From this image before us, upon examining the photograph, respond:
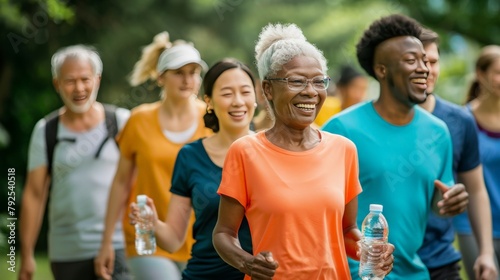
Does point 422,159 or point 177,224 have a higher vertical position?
point 422,159

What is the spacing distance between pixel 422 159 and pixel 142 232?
1.83 meters

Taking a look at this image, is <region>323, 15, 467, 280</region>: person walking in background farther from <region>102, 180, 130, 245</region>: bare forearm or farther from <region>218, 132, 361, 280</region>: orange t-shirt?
<region>102, 180, 130, 245</region>: bare forearm

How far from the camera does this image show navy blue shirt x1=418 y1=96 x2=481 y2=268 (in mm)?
7781

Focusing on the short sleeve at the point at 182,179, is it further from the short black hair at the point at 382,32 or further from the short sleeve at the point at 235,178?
the short sleeve at the point at 235,178

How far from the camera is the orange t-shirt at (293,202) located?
18.8 ft

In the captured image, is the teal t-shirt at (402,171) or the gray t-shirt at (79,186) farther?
the gray t-shirt at (79,186)

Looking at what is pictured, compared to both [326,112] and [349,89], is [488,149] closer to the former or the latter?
[326,112]

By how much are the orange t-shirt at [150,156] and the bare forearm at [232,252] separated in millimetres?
2834

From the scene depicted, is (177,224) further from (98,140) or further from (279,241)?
(98,140)

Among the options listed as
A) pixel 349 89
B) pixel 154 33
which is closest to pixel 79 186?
pixel 349 89

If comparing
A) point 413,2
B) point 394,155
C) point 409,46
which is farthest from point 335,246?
point 413,2

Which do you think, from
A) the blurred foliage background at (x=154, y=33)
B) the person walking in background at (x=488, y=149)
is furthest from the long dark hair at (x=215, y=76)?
the blurred foliage background at (x=154, y=33)

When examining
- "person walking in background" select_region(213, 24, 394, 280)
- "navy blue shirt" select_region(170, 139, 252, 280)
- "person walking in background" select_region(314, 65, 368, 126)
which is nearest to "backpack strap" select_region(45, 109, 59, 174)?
"navy blue shirt" select_region(170, 139, 252, 280)

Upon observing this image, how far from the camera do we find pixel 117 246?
9.48 m
